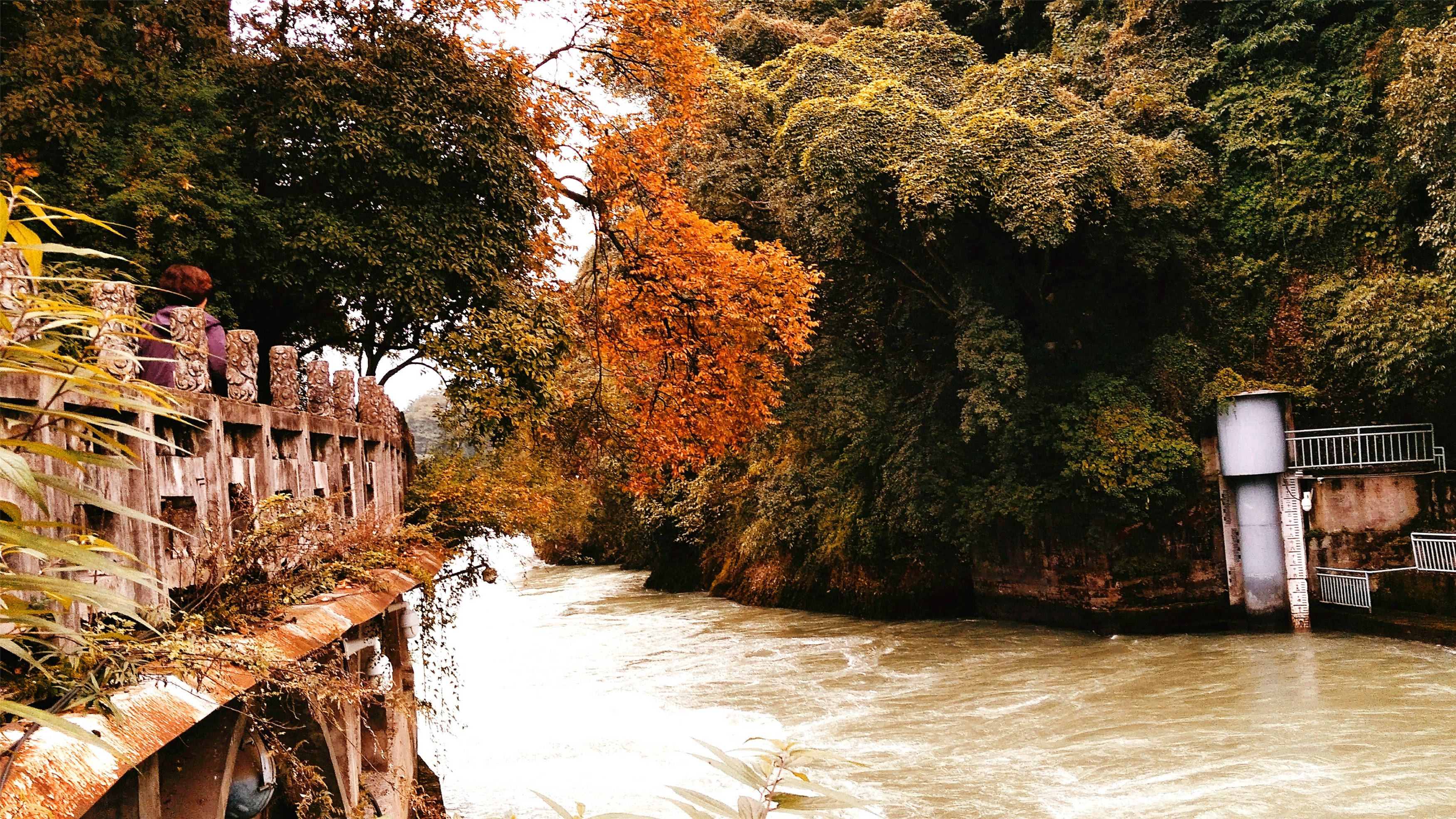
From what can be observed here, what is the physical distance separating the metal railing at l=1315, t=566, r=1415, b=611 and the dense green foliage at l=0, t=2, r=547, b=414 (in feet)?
47.2

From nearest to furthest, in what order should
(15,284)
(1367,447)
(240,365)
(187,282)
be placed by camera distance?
(15,284) → (240,365) → (187,282) → (1367,447)

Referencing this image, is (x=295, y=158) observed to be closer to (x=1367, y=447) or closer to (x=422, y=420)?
(x=1367, y=447)

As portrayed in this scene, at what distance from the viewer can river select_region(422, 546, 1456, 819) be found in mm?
9633

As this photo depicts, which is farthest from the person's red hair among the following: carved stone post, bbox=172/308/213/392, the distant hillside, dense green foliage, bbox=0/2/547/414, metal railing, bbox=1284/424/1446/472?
the distant hillside

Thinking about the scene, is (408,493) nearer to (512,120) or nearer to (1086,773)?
(512,120)

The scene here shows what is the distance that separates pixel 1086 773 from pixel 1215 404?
32.6 ft

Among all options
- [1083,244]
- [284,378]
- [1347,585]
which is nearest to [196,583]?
[284,378]

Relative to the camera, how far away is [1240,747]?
10836 millimetres

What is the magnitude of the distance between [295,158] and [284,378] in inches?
188

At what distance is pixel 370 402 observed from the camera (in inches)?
278

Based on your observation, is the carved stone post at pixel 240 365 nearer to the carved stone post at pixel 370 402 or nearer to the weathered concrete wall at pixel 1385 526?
the carved stone post at pixel 370 402

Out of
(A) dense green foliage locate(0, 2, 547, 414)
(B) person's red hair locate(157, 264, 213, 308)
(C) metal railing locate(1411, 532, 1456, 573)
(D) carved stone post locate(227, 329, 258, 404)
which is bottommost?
(C) metal railing locate(1411, 532, 1456, 573)

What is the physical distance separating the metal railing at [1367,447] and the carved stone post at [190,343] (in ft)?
59.9

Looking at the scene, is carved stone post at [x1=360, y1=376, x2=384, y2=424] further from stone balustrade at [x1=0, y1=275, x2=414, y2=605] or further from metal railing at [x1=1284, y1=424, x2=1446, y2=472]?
metal railing at [x1=1284, y1=424, x2=1446, y2=472]
